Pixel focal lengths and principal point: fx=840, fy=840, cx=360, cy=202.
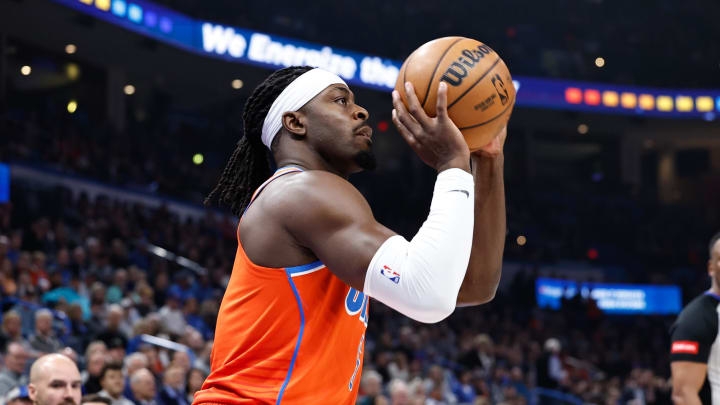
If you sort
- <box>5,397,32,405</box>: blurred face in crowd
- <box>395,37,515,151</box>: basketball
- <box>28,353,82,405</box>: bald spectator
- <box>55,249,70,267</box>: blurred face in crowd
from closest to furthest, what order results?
<box>395,37,515,151</box>: basketball → <box>28,353,82,405</box>: bald spectator → <box>5,397,32,405</box>: blurred face in crowd → <box>55,249,70,267</box>: blurred face in crowd

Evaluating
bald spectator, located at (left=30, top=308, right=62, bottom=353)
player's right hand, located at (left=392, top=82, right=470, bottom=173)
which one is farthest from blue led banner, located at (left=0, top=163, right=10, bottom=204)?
player's right hand, located at (left=392, top=82, right=470, bottom=173)

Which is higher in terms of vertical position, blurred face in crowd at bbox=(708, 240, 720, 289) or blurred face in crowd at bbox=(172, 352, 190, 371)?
blurred face in crowd at bbox=(708, 240, 720, 289)

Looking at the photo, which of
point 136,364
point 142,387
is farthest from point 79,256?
point 142,387

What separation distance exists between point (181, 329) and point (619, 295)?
1384 cm

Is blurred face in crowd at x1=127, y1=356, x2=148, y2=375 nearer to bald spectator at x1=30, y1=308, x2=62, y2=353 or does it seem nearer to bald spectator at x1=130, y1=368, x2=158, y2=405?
bald spectator at x1=130, y1=368, x2=158, y2=405

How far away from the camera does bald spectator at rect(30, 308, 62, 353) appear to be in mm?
7852

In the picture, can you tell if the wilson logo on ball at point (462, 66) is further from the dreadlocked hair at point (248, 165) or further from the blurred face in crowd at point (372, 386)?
the blurred face in crowd at point (372, 386)

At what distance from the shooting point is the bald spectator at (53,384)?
15.5 ft

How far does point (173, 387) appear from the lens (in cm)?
786

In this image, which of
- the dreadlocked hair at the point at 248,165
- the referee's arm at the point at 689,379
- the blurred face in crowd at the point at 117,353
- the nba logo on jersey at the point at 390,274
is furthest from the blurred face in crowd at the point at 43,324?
the nba logo on jersey at the point at 390,274

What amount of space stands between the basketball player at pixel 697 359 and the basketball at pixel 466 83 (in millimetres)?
2253

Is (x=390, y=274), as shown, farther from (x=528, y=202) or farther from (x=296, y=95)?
(x=528, y=202)

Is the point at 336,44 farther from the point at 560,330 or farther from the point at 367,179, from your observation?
the point at 560,330

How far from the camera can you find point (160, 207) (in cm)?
1447
